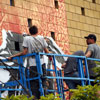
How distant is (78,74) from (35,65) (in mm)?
1257

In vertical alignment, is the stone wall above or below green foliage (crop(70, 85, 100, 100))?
above

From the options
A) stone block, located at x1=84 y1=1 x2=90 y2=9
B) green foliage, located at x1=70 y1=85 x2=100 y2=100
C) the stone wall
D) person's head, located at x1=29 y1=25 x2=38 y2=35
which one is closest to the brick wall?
the stone wall

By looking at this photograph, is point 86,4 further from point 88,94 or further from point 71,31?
point 88,94

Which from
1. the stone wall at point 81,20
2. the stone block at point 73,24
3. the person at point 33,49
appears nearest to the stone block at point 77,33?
the stone wall at point 81,20

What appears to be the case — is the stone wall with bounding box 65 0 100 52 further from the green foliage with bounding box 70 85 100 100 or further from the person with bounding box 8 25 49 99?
the green foliage with bounding box 70 85 100 100

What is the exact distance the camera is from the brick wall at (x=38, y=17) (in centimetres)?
1834

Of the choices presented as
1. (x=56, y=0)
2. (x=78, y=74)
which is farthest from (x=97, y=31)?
(x=78, y=74)

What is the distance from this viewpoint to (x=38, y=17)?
1991 centimetres

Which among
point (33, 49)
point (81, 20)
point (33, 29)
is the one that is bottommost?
point (33, 49)

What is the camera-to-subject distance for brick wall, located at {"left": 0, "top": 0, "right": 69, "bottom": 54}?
1834 centimetres

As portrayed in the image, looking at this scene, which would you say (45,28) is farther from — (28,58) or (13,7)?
(28,58)

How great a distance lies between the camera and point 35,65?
40.3 ft

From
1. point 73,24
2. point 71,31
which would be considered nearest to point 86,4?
point 73,24

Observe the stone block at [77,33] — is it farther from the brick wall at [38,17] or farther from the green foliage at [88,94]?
the green foliage at [88,94]
